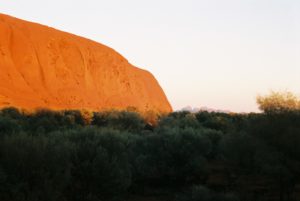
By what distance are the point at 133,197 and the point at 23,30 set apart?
77.1 m

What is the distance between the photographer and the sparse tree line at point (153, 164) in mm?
15398

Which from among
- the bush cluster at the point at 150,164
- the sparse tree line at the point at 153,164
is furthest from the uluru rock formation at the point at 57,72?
the sparse tree line at the point at 153,164

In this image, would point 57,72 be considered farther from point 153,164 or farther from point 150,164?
point 153,164

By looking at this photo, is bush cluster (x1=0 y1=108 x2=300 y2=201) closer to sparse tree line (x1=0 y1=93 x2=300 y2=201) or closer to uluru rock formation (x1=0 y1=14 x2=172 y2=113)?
sparse tree line (x1=0 y1=93 x2=300 y2=201)

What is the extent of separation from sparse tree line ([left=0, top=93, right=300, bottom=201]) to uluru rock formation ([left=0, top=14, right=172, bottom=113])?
48.2 meters

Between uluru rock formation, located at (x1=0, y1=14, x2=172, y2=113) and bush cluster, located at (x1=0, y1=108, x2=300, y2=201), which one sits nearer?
bush cluster, located at (x1=0, y1=108, x2=300, y2=201)

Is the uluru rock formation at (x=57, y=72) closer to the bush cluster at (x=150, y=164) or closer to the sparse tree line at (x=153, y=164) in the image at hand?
the bush cluster at (x=150, y=164)

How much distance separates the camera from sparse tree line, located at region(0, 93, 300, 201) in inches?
606

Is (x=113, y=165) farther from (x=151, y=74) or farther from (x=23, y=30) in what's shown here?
(x=151, y=74)

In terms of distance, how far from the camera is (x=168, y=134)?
2869 cm

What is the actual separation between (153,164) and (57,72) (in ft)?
228

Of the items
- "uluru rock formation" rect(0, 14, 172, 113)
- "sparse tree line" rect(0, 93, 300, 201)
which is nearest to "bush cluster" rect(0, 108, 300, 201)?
"sparse tree line" rect(0, 93, 300, 201)

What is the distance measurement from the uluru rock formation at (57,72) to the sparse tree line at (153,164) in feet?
158

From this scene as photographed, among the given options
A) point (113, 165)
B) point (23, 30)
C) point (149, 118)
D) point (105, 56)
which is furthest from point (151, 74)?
point (113, 165)
